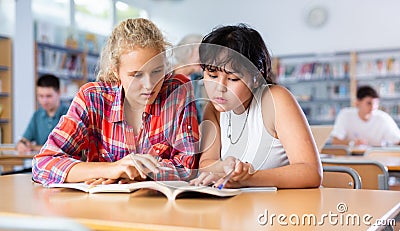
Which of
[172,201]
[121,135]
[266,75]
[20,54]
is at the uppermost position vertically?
[20,54]

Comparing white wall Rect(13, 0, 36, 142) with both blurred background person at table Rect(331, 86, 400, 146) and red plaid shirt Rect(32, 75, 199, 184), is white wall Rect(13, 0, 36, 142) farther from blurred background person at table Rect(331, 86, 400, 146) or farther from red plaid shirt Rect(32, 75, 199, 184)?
red plaid shirt Rect(32, 75, 199, 184)

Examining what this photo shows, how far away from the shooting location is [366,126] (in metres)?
5.06

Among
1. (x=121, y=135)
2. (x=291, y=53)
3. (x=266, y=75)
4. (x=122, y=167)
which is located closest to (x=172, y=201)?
(x=122, y=167)

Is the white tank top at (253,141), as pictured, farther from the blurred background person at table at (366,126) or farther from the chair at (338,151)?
the blurred background person at table at (366,126)

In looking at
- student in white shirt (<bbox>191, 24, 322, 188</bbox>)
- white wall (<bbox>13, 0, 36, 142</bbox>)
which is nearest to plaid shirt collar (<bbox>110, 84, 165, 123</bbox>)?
student in white shirt (<bbox>191, 24, 322, 188</bbox>)

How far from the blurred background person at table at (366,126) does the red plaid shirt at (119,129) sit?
3622mm

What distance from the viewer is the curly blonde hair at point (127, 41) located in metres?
1.42

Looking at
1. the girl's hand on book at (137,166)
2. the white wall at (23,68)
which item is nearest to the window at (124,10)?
the white wall at (23,68)

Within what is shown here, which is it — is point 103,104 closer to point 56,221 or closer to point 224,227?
point 224,227

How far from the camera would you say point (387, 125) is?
4922 millimetres

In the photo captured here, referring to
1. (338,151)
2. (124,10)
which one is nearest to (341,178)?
(338,151)

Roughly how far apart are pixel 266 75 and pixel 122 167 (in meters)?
0.53

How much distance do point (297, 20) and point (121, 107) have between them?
6976mm

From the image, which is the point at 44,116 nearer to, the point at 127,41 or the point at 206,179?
the point at 127,41
